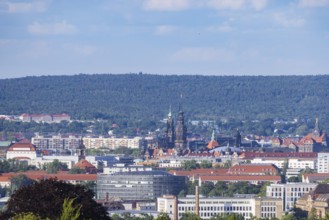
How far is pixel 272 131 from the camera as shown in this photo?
19862 centimetres

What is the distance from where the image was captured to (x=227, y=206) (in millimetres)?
85688

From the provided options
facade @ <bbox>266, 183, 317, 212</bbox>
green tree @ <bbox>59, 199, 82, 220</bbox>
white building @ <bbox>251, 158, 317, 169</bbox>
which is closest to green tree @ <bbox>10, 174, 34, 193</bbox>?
facade @ <bbox>266, 183, 317, 212</bbox>

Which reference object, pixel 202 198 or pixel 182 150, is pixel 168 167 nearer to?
pixel 182 150

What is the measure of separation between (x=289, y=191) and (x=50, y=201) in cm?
5303

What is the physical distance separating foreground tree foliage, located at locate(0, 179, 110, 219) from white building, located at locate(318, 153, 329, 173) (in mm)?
82257

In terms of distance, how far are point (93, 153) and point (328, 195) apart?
6816 centimetres

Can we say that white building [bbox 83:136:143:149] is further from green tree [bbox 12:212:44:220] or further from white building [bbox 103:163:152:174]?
green tree [bbox 12:212:44:220]

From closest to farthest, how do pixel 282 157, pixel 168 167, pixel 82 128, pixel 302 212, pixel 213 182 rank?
pixel 302 212 < pixel 213 182 < pixel 168 167 < pixel 282 157 < pixel 82 128

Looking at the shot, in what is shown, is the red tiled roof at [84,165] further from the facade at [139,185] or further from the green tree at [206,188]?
the green tree at [206,188]

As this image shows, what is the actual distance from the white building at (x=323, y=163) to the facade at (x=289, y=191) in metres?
29.2

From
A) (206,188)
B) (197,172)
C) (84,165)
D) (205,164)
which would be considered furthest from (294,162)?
(206,188)

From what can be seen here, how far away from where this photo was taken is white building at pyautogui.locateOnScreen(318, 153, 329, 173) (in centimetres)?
12704

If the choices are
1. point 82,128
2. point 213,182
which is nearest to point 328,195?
point 213,182

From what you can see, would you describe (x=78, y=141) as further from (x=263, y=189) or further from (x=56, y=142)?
(x=263, y=189)
